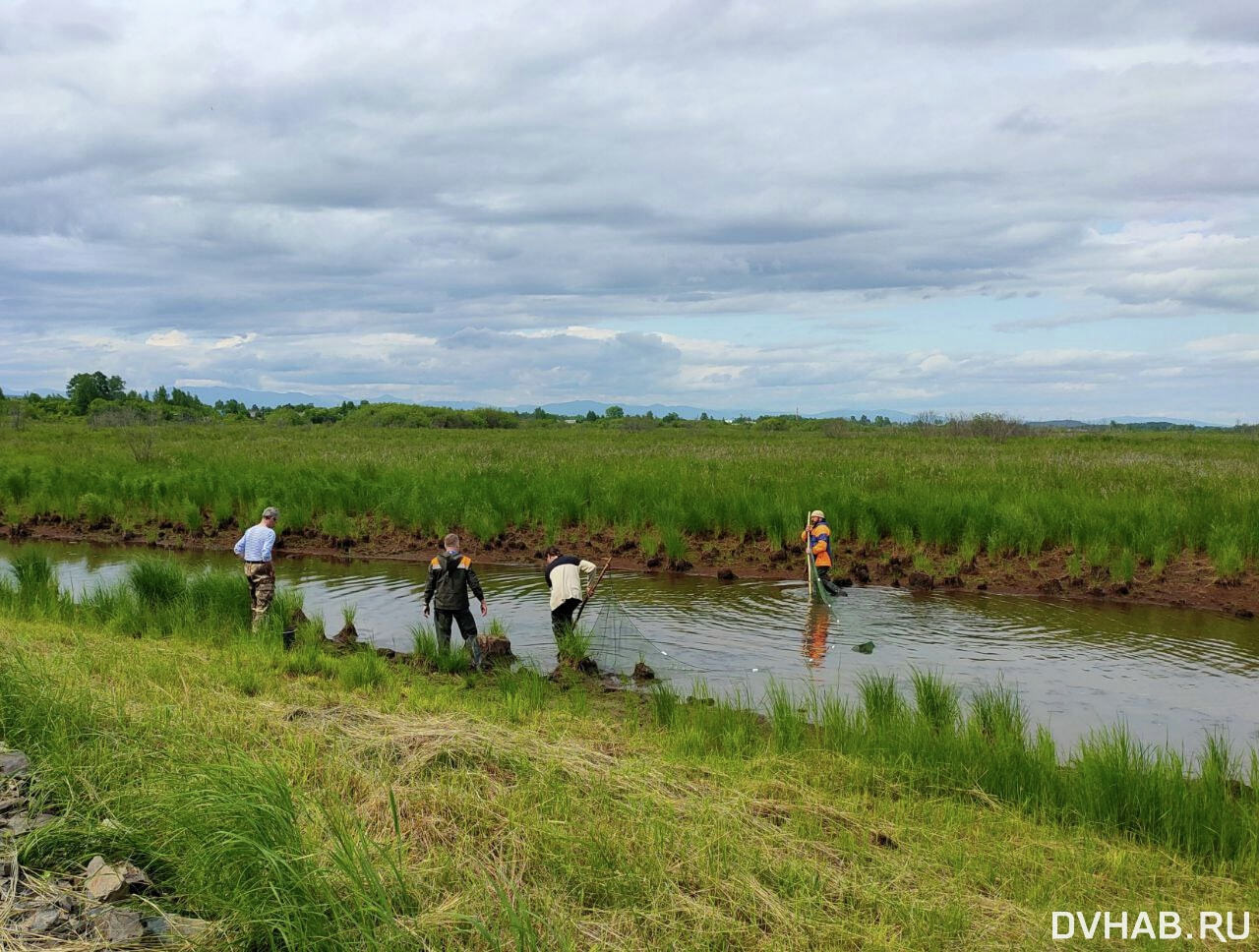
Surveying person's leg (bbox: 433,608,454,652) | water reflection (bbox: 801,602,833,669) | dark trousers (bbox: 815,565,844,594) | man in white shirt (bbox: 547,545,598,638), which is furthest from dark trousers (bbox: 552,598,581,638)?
dark trousers (bbox: 815,565,844,594)

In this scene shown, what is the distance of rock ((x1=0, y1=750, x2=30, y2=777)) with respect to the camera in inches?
227

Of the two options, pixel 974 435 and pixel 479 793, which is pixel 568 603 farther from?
pixel 974 435

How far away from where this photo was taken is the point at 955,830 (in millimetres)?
6152

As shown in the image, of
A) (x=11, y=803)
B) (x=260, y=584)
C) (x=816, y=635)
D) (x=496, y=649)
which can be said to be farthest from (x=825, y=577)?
(x=11, y=803)

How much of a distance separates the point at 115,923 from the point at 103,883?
1.07 feet

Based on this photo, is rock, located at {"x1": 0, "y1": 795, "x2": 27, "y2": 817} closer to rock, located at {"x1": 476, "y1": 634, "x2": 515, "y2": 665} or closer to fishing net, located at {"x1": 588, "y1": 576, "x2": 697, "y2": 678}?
rock, located at {"x1": 476, "y1": 634, "x2": 515, "y2": 665}

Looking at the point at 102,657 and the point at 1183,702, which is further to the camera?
the point at 1183,702

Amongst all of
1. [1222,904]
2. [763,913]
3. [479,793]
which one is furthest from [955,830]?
[479,793]

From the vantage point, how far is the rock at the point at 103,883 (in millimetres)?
4516

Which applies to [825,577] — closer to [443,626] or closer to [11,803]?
[443,626]

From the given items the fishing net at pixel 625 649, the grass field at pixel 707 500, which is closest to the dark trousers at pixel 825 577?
the grass field at pixel 707 500

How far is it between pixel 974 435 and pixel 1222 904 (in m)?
56.5

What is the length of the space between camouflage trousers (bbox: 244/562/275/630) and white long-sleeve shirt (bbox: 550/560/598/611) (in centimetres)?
373

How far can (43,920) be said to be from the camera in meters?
4.32
